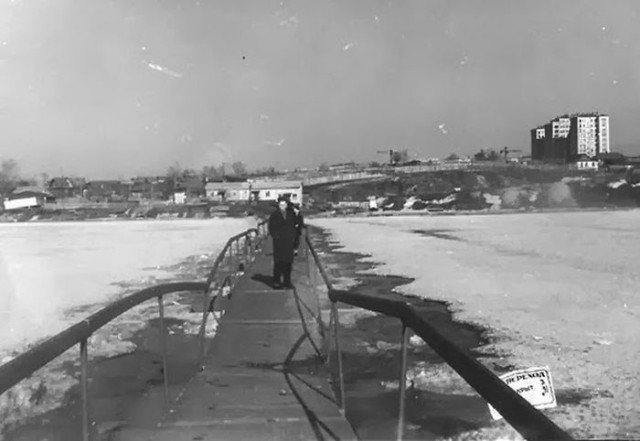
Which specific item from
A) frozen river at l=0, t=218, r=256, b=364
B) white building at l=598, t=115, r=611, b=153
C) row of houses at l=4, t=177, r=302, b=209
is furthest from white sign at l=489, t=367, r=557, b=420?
row of houses at l=4, t=177, r=302, b=209

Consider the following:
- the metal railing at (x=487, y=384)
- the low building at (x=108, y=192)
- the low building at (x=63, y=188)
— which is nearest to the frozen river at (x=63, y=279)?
the metal railing at (x=487, y=384)

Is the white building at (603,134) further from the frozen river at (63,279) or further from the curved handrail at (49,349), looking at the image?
the curved handrail at (49,349)

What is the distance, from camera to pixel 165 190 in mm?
117438

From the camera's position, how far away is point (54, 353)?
2.54m

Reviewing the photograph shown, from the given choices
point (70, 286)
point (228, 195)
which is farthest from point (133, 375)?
point (228, 195)

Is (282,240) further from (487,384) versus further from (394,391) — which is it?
(487,384)

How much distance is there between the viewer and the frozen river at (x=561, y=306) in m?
6.99

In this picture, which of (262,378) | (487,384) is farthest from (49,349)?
(262,378)

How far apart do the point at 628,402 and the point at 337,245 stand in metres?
27.3

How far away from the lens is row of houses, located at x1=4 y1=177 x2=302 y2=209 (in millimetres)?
92625

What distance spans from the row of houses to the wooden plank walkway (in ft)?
226

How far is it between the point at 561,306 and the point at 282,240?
591 centimetres

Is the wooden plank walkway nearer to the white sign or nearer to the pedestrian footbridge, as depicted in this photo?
the pedestrian footbridge

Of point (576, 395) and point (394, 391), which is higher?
point (576, 395)
